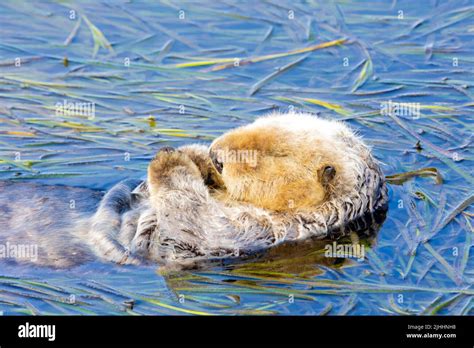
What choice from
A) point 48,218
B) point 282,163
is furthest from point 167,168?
point 48,218

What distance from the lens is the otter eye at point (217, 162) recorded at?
7250mm

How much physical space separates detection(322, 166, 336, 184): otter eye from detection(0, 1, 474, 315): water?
53 centimetres

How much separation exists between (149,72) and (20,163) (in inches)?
80.3

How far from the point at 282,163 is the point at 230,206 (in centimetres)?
50

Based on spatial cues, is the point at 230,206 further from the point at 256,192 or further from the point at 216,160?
the point at 216,160

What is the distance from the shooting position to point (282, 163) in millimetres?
7199

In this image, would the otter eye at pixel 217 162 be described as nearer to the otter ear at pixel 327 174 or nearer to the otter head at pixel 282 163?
the otter head at pixel 282 163

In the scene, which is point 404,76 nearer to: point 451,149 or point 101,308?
point 451,149

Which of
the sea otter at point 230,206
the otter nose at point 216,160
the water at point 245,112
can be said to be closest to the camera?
the water at point 245,112

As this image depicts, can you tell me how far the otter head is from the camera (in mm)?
7168

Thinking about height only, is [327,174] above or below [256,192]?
above

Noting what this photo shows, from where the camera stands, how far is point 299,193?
288 inches

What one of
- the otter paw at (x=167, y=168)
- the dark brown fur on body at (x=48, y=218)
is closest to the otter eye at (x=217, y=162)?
the otter paw at (x=167, y=168)

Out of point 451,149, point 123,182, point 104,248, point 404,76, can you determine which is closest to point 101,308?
point 104,248
